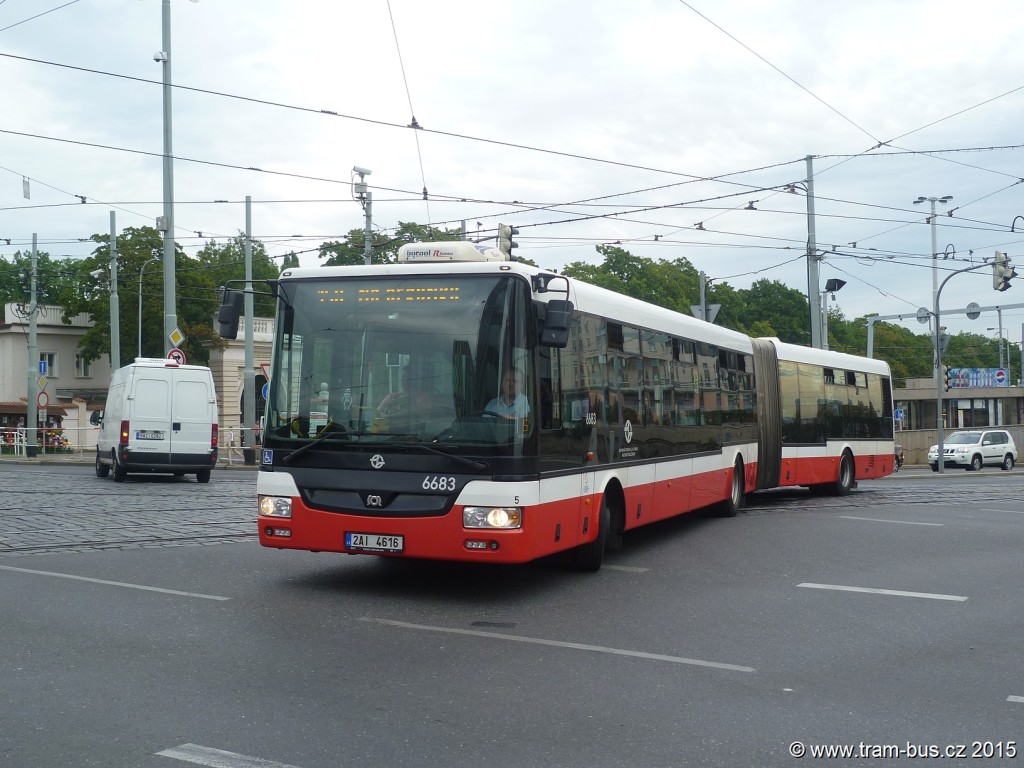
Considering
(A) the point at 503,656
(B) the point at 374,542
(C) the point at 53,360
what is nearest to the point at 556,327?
(B) the point at 374,542

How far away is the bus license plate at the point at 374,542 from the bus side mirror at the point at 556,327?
6.54 ft

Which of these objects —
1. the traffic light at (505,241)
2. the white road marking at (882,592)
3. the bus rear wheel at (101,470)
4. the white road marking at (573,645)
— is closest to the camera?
the white road marking at (573,645)

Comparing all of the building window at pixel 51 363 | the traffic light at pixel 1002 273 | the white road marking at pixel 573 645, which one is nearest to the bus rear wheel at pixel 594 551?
the white road marking at pixel 573 645

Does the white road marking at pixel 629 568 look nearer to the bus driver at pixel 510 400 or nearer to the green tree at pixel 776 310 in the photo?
the bus driver at pixel 510 400

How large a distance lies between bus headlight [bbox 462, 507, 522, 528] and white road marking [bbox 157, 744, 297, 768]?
4.24 metres

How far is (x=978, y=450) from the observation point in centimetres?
4619

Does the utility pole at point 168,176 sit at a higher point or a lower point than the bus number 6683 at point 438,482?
higher

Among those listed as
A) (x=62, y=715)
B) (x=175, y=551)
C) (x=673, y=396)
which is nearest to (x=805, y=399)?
(x=673, y=396)

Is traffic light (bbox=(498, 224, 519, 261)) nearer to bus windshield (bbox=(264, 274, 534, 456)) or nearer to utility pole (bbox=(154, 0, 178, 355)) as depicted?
bus windshield (bbox=(264, 274, 534, 456))

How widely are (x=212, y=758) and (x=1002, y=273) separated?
32.4 metres

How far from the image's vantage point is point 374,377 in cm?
970

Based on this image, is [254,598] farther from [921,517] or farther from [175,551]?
[921,517]

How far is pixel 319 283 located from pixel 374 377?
110 centimetres

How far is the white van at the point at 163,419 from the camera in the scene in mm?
24188
